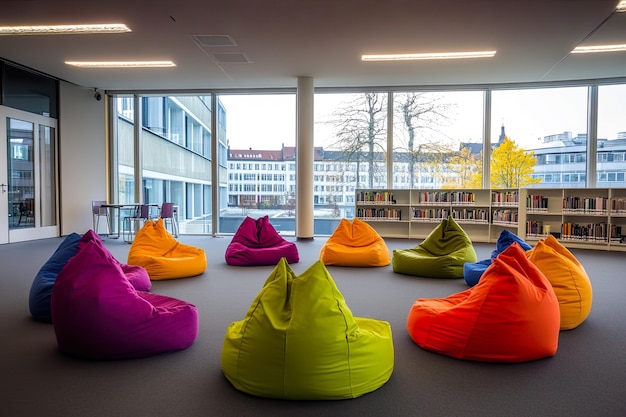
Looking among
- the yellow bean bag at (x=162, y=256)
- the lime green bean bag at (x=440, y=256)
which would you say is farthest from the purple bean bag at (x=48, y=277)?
the lime green bean bag at (x=440, y=256)

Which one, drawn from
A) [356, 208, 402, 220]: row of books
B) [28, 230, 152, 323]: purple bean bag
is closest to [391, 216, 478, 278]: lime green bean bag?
[28, 230, 152, 323]: purple bean bag

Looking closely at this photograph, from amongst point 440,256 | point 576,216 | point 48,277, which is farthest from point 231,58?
point 576,216

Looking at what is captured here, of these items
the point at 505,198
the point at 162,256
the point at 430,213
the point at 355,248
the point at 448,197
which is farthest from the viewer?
the point at 430,213

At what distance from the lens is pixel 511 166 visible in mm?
9602

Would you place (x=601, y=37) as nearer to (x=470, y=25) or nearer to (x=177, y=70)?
(x=470, y=25)

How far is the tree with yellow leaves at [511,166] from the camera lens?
9.53m

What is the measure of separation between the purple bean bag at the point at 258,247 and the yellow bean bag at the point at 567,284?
3466 mm

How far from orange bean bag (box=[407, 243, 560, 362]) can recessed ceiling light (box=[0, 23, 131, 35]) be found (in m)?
6.31

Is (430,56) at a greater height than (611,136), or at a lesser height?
greater

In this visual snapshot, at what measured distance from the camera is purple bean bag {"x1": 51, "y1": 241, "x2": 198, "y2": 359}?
2637 millimetres

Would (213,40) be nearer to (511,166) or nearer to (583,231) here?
(511,166)

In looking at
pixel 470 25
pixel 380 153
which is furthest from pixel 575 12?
pixel 380 153

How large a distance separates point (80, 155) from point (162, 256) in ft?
19.6

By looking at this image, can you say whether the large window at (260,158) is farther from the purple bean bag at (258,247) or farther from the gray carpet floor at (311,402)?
the gray carpet floor at (311,402)
